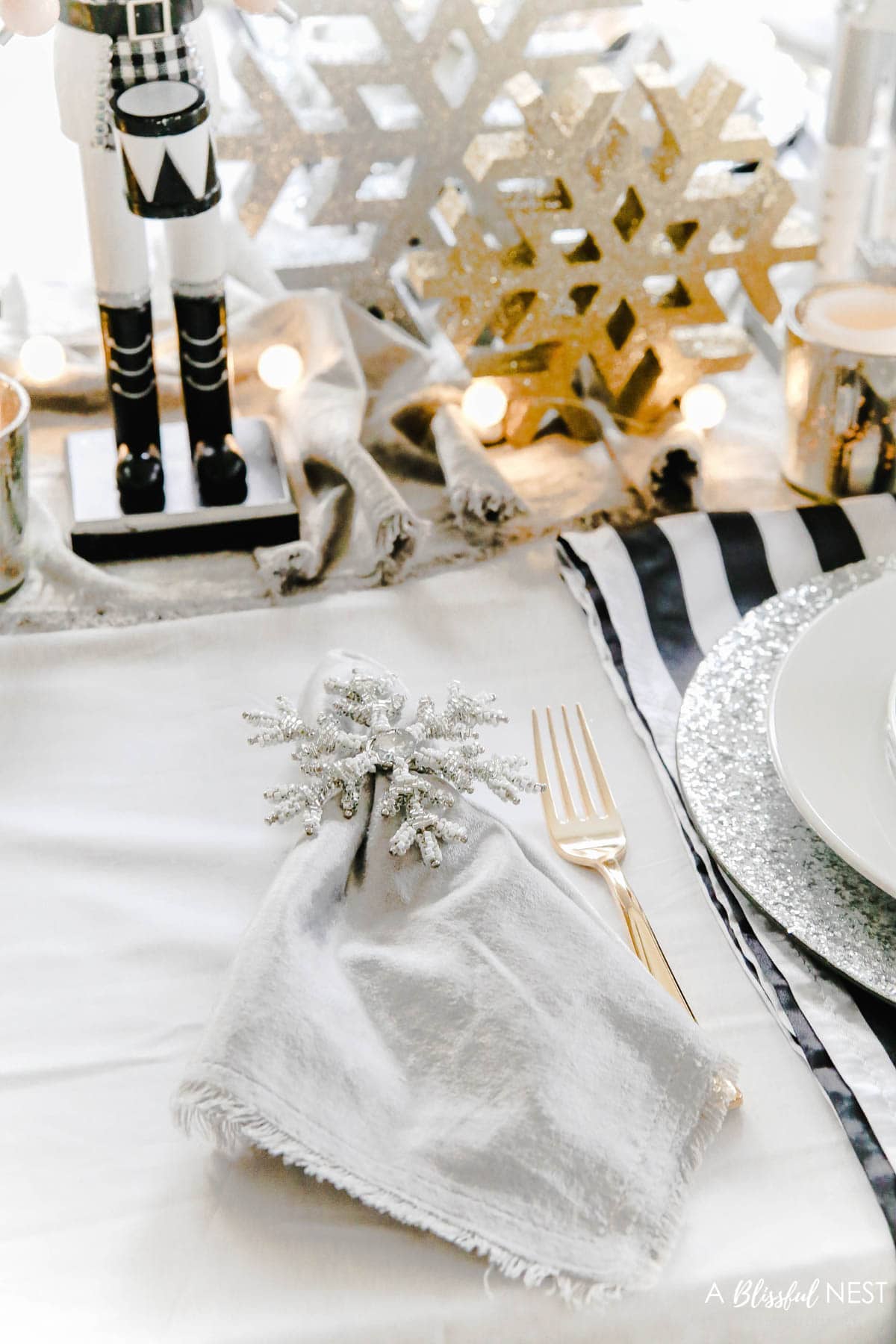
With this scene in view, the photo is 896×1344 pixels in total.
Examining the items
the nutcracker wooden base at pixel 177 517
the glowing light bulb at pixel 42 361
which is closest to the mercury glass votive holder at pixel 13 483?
the nutcracker wooden base at pixel 177 517

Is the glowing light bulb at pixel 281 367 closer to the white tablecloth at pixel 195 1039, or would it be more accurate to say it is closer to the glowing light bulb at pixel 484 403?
the glowing light bulb at pixel 484 403

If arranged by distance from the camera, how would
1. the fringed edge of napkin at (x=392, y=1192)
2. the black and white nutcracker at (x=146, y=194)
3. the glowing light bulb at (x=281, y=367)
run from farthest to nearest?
the glowing light bulb at (x=281, y=367)
the black and white nutcracker at (x=146, y=194)
the fringed edge of napkin at (x=392, y=1192)

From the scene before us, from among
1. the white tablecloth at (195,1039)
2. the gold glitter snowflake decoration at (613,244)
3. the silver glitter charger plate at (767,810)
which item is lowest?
the white tablecloth at (195,1039)

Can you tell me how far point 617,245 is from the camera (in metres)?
0.84

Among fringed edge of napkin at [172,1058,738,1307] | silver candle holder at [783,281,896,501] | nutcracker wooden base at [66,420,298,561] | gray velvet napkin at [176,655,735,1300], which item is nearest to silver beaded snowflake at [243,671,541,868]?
gray velvet napkin at [176,655,735,1300]

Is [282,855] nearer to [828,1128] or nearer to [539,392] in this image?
[828,1128]

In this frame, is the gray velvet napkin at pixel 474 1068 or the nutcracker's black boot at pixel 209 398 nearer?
the gray velvet napkin at pixel 474 1068

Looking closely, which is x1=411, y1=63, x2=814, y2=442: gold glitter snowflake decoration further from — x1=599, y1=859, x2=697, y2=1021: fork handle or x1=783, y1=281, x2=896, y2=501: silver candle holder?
x1=599, y1=859, x2=697, y2=1021: fork handle

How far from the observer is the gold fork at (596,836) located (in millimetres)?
513

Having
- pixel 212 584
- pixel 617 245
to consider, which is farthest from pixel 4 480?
pixel 617 245

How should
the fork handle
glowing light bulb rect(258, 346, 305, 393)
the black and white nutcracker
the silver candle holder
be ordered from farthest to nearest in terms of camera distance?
glowing light bulb rect(258, 346, 305, 393)
the silver candle holder
the black and white nutcracker
the fork handle

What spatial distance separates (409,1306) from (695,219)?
2.22 feet

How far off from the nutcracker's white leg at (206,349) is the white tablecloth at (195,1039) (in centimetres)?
11

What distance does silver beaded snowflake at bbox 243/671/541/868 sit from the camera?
0.53 meters
